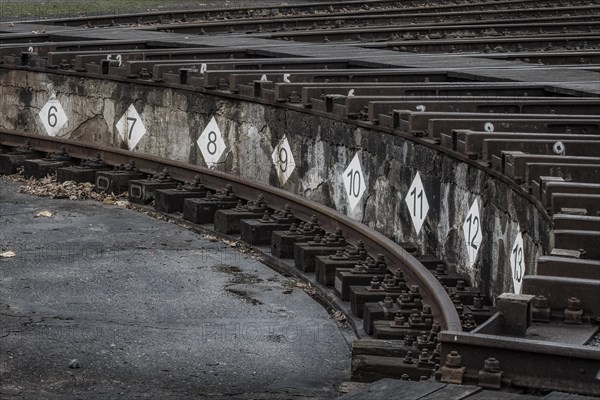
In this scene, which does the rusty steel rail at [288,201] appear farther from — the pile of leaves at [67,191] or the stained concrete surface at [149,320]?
the stained concrete surface at [149,320]

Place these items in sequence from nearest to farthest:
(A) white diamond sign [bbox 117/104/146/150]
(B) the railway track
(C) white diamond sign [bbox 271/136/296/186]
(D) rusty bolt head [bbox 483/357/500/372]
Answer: (D) rusty bolt head [bbox 483/357/500/372], (B) the railway track, (C) white diamond sign [bbox 271/136/296/186], (A) white diamond sign [bbox 117/104/146/150]

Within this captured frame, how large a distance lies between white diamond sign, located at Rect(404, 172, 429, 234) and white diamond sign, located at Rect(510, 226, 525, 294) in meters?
2.15

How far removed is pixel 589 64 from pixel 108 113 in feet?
23.2

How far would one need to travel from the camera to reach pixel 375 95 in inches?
595

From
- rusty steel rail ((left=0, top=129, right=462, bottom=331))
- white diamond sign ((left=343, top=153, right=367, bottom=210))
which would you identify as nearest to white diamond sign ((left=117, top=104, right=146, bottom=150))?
rusty steel rail ((left=0, top=129, right=462, bottom=331))

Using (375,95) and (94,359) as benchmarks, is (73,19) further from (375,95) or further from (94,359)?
(94,359)

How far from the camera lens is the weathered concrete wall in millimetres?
10969

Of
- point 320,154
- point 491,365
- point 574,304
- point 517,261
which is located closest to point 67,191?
point 320,154

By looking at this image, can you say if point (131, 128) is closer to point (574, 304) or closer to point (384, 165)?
point (384, 165)

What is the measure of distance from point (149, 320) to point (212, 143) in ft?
18.7

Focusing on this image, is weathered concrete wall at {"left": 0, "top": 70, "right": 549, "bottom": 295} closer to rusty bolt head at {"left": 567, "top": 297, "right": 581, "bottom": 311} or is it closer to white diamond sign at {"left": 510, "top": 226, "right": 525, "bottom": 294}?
white diamond sign at {"left": 510, "top": 226, "right": 525, "bottom": 294}

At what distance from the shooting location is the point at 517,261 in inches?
402

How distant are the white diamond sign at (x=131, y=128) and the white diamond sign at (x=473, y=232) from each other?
270 inches

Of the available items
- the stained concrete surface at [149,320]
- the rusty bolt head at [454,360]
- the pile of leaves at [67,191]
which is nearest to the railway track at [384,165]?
the rusty bolt head at [454,360]
